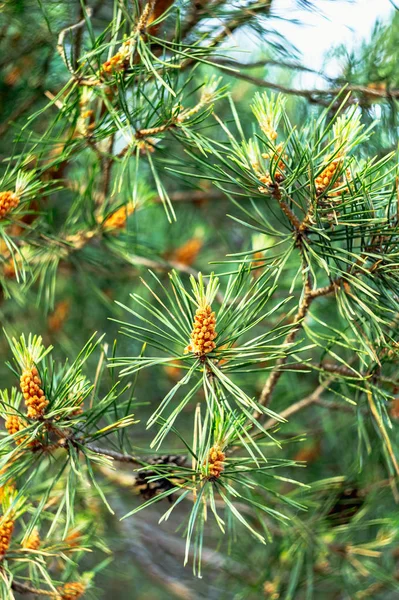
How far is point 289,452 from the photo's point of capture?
894 millimetres

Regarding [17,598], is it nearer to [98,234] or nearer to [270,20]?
[98,234]

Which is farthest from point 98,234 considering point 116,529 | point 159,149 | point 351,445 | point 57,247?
point 116,529

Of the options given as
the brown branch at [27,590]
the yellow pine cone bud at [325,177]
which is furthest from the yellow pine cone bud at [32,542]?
the yellow pine cone bud at [325,177]

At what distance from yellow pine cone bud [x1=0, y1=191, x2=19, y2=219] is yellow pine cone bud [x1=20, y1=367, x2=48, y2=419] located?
5.3 inches

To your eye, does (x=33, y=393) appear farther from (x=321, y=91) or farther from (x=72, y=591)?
(x=321, y=91)

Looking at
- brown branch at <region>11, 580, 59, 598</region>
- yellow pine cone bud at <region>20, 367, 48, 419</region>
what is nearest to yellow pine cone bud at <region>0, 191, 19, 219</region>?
yellow pine cone bud at <region>20, 367, 48, 419</region>

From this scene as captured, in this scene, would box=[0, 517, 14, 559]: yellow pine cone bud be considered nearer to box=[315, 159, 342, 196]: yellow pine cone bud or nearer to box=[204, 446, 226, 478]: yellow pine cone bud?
box=[204, 446, 226, 478]: yellow pine cone bud

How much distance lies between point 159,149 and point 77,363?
194 mm

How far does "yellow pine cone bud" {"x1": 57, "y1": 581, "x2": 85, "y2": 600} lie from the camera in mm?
502

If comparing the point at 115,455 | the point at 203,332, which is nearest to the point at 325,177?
the point at 203,332

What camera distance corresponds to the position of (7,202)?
1.58 ft

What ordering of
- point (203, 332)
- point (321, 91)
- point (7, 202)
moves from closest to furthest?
point (203, 332), point (7, 202), point (321, 91)

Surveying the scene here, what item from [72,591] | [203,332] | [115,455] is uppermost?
[203,332]

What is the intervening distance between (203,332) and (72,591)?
0.82 ft
